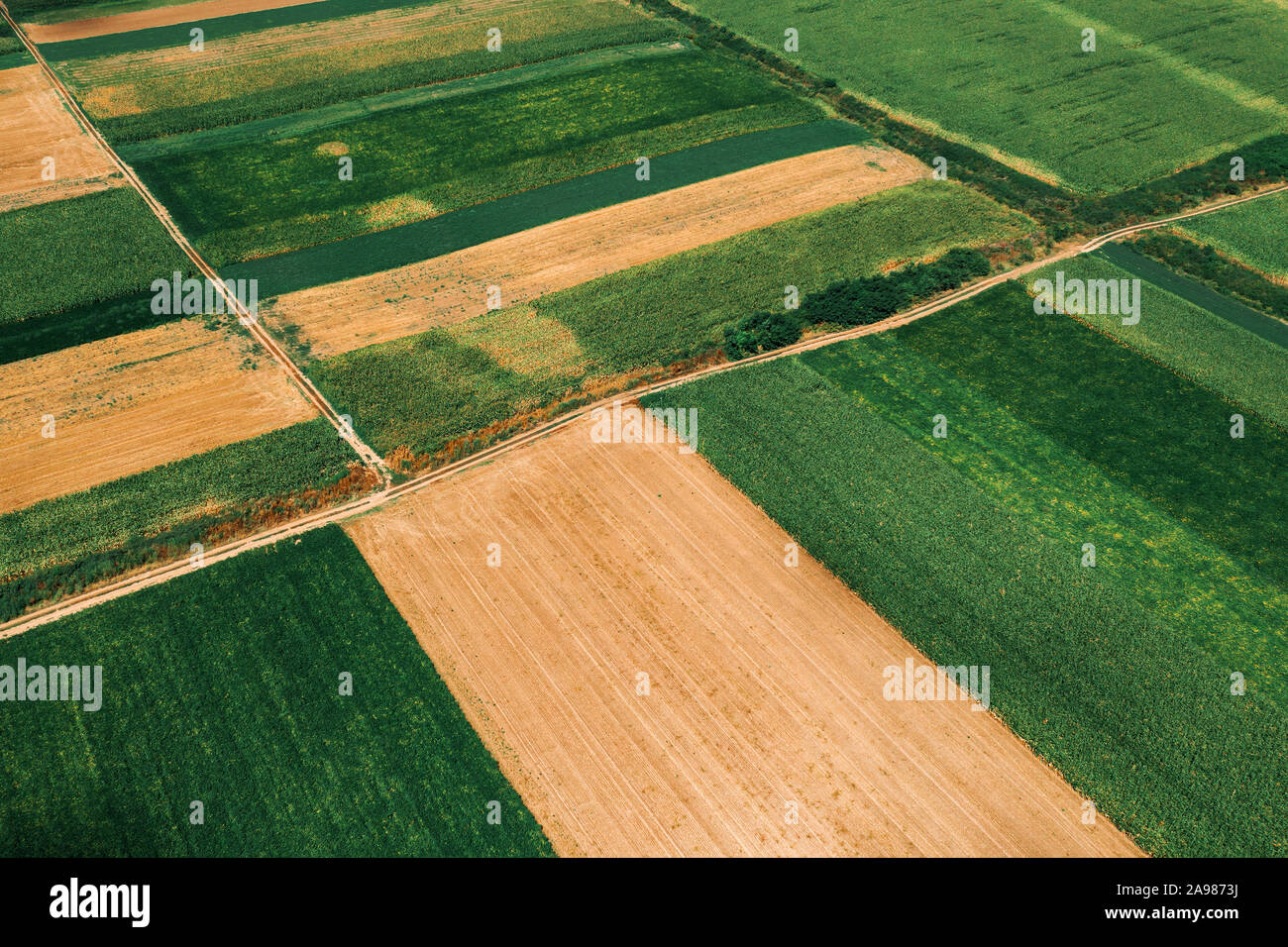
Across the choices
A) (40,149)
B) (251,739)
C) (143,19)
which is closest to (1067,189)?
(251,739)

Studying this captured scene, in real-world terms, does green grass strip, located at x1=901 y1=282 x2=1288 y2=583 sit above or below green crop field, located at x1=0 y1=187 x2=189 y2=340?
below

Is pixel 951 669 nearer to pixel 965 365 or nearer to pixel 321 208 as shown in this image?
pixel 965 365

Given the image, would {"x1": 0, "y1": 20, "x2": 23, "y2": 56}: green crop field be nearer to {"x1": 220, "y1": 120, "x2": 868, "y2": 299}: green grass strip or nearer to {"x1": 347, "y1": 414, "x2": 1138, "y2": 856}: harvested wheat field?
{"x1": 220, "y1": 120, "x2": 868, "y2": 299}: green grass strip

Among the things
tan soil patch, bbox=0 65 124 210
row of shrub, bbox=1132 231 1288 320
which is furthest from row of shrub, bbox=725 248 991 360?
tan soil patch, bbox=0 65 124 210

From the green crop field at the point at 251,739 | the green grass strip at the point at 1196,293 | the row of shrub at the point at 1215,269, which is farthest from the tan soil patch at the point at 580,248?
the green crop field at the point at 251,739

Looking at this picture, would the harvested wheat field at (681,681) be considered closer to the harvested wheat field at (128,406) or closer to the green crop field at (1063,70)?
the harvested wheat field at (128,406)

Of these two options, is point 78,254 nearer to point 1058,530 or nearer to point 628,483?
point 628,483
